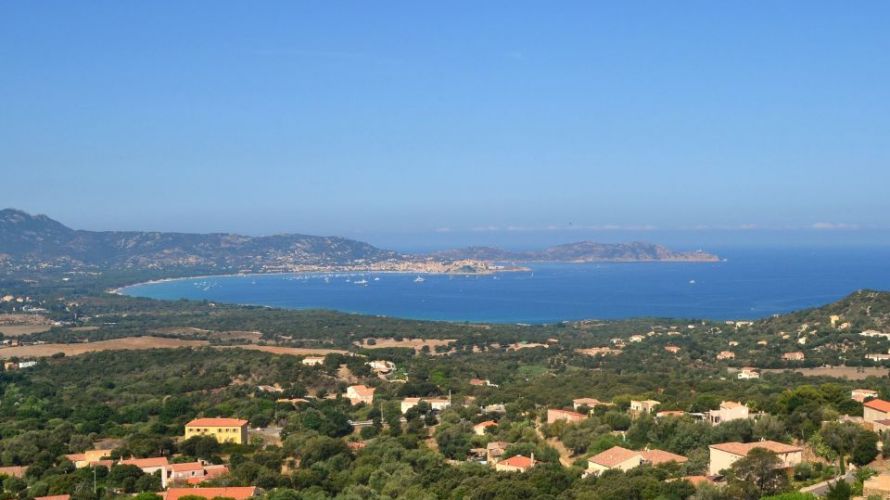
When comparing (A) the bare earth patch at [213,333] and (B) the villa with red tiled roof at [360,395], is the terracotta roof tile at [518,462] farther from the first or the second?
(A) the bare earth patch at [213,333]

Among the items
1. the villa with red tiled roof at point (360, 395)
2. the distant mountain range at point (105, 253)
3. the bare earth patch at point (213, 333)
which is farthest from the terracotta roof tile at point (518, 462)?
the distant mountain range at point (105, 253)

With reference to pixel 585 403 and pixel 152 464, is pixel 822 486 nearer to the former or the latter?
pixel 585 403

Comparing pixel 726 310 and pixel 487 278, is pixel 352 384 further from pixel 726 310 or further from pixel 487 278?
pixel 487 278

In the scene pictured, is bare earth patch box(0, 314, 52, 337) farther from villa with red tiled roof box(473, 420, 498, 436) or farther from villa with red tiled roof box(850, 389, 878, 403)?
villa with red tiled roof box(850, 389, 878, 403)

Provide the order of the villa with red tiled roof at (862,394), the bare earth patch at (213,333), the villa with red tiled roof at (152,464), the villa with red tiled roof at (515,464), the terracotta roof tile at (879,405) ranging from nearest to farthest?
the villa with red tiled roof at (515,464) → the villa with red tiled roof at (152,464) → the terracotta roof tile at (879,405) → the villa with red tiled roof at (862,394) → the bare earth patch at (213,333)

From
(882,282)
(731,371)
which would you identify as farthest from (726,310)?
(731,371)

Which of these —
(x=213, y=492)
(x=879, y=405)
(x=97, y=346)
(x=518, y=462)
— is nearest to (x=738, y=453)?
(x=518, y=462)

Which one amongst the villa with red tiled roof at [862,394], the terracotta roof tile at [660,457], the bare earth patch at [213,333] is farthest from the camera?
the bare earth patch at [213,333]
